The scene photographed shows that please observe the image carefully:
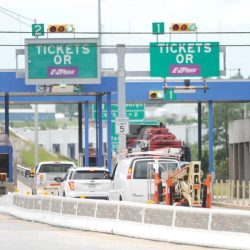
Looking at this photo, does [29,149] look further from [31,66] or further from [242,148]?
[31,66]

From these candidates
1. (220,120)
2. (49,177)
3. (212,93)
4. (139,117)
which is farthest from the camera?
(220,120)

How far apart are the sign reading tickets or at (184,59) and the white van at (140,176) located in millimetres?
14137

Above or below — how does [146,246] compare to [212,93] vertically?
below

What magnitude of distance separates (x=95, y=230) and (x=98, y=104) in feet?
91.5

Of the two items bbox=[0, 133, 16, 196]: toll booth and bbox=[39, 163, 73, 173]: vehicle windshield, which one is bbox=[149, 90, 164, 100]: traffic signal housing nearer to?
bbox=[39, 163, 73, 173]: vehicle windshield

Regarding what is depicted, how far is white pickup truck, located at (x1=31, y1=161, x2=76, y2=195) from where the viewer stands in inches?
1861

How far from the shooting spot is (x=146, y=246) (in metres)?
21.6

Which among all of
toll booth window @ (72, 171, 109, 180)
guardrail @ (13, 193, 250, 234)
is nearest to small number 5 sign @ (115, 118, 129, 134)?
toll booth window @ (72, 171, 109, 180)

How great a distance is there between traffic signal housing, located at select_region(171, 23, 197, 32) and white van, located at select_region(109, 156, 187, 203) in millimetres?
10570

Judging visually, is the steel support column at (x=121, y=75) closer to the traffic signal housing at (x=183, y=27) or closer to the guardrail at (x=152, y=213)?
the traffic signal housing at (x=183, y=27)

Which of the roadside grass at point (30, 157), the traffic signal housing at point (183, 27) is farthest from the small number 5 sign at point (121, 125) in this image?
the roadside grass at point (30, 157)

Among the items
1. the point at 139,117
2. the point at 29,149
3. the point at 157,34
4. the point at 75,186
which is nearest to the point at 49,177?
the point at 157,34

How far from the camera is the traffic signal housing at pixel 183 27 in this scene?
42.0 m

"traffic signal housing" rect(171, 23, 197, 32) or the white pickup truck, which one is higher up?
"traffic signal housing" rect(171, 23, 197, 32)
